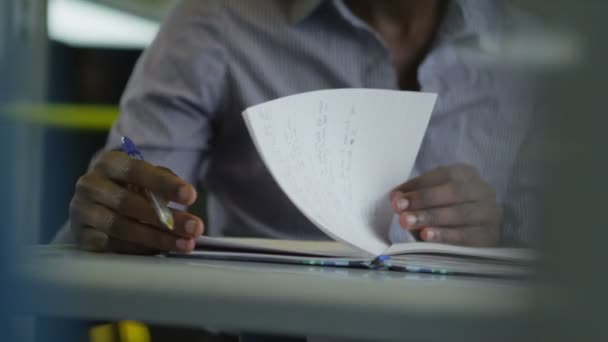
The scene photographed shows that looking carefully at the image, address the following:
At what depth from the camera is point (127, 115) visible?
1.11 m

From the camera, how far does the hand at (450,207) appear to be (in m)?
0.69

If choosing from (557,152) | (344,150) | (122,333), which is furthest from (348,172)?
(557,152)

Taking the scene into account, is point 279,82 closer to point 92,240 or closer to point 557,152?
point 92,240

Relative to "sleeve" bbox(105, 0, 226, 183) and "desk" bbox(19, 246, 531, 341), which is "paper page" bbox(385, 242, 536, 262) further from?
"sleeve" bbox(105, 0, 226, 183)

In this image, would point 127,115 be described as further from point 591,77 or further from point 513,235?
point 591,77

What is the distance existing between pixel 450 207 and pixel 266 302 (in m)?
0.48

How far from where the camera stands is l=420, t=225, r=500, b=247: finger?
28.5 inches

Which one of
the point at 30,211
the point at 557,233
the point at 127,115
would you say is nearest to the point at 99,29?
the point at 127,115

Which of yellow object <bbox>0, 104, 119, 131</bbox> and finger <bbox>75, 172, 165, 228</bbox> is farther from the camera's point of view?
yellow object <bbox>0, 104, 119, 131</bbox>

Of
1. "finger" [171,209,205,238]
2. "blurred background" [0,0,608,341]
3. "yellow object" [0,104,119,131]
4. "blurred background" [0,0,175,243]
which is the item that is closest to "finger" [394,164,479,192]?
"finger" [171,209,205,238]

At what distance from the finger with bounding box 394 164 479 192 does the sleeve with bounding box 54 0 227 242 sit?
0.45 m

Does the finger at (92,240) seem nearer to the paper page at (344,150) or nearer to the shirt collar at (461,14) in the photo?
the paper page at (344,150)

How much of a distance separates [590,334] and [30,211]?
240mm

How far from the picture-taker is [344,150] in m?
0.65
